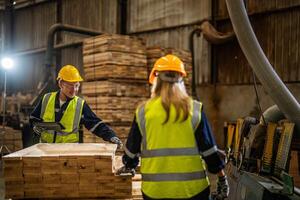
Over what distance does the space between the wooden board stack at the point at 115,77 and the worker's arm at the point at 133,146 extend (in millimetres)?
5525

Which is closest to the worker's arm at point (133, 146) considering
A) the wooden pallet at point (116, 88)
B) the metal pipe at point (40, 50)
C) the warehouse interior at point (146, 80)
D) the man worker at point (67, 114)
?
the warehouse interior at point (146, 80)

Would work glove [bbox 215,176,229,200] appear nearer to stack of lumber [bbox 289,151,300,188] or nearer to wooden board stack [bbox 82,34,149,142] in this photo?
stack of lumber [bbox 289,151,300,188]

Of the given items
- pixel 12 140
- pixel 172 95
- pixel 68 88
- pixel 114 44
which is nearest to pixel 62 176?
pixel 172 95

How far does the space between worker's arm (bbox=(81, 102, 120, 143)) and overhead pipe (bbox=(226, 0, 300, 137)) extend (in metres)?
1.85

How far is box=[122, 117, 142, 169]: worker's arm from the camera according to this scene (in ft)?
9.16

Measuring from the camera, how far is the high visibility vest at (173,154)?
2631 mm

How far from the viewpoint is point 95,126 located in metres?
4.57

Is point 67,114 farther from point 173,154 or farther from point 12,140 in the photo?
point 12,140

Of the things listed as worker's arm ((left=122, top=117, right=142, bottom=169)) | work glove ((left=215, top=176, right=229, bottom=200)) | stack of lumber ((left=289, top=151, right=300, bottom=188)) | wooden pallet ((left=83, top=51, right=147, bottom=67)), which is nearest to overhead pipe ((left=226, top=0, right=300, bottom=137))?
work glove ((left=215, top=176, right=229, bottom=200))

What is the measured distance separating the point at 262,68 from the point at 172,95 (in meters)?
1.46

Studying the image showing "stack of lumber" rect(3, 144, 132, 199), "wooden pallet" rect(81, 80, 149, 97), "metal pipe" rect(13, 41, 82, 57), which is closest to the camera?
"stack of lumber" rect(3, 144, 132, 199)

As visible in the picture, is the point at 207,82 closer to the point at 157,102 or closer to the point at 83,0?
the point at 83,0

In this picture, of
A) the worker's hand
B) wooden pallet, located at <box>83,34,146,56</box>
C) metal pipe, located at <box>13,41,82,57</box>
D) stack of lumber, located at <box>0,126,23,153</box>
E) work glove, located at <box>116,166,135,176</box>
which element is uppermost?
metal pipe, located at <box>13,41,82,57</box>

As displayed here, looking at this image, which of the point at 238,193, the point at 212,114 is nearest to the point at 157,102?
the point at 238,193
